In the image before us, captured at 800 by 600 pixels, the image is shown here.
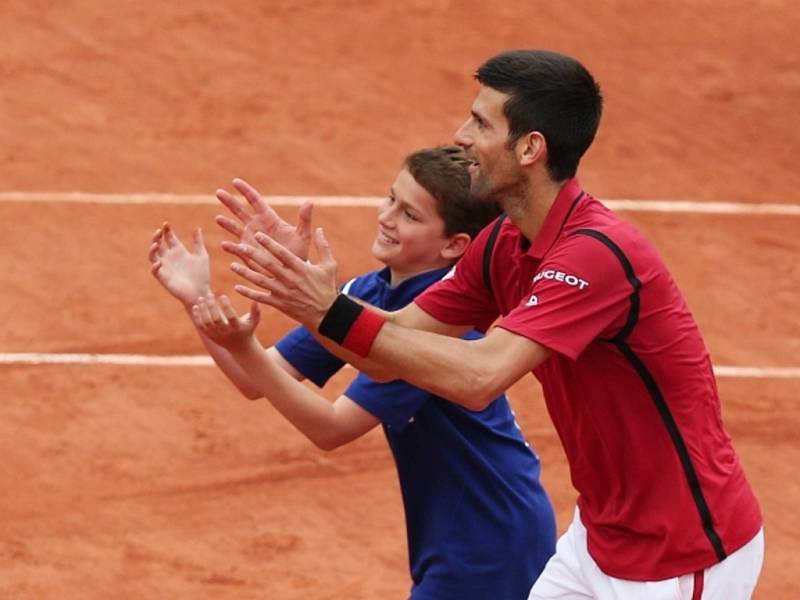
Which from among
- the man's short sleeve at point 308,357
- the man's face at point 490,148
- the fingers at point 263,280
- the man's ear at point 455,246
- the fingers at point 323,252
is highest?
the man's face at point 490,148

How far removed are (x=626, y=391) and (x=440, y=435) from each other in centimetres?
105

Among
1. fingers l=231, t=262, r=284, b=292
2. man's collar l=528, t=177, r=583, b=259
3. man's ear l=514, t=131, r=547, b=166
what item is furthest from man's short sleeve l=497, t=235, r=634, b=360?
fingers l=231, t=262, r=284, b=292

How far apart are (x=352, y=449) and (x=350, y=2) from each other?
329 inches

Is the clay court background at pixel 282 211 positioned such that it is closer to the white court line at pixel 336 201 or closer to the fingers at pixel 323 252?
the white court line at pixel 336 201

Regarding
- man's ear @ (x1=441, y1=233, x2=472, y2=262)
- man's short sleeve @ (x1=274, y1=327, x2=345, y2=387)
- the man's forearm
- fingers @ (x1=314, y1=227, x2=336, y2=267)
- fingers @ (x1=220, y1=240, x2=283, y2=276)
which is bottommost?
man's short sleeve @ (x1=274, y1=327, x2=345, y2=387)

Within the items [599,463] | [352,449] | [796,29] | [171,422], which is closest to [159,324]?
[171,422]

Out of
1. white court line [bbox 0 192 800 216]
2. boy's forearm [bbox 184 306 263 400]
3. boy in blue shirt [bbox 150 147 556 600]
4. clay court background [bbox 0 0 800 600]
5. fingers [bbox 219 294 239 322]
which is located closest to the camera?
fingers [bbox 219 294 239 322]

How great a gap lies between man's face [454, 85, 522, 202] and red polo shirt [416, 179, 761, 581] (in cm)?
18

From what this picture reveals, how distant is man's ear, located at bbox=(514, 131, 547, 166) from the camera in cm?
523

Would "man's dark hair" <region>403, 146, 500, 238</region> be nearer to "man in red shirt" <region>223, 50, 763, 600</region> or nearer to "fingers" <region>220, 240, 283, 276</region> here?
"man in red shirt" <region>223, 50, 763, 600</region>

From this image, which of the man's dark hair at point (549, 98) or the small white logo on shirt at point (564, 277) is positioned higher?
the man's dark hair at point (549, 98)

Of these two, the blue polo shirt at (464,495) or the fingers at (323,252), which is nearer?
the fingers at (323,252)

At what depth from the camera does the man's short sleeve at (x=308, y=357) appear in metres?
6.43

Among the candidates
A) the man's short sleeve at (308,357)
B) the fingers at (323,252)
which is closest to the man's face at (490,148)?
the fingers at (323,252)
